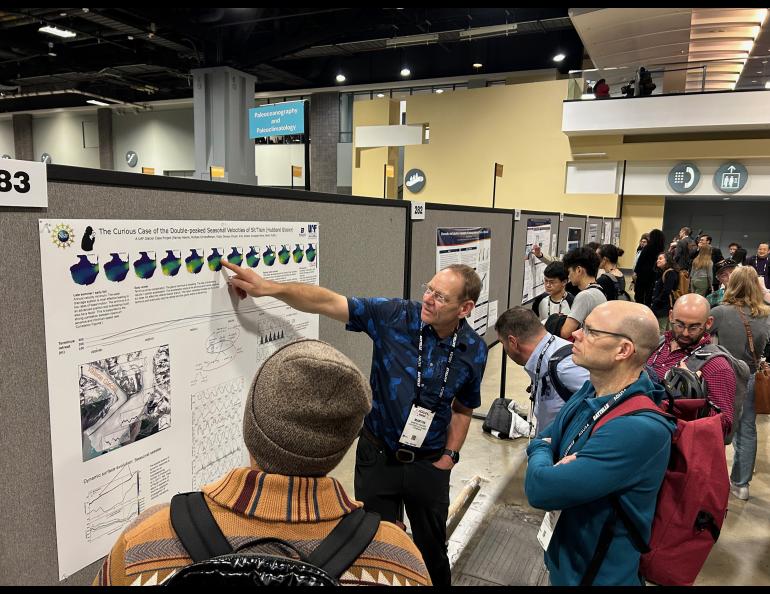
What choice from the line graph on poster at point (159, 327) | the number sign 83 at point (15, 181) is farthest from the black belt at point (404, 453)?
the number sign 83 at point (15, 181)

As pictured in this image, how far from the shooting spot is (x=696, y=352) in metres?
2.17

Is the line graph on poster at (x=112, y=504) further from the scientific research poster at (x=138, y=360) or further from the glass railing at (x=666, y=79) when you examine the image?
the glass railing at (x=666, y=79)

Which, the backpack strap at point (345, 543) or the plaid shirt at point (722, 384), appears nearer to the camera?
the backpack strap at point (345, 543)

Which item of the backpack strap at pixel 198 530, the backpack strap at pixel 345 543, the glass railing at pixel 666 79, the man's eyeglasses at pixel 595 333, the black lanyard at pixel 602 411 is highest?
the glass railing at pixel 666 79

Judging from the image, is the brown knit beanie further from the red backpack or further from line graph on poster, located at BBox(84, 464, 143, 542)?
the red backpack

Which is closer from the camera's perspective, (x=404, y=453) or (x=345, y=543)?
(x=345, y=543)

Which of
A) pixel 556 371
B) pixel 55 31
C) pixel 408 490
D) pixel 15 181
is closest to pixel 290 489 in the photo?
pixel 15 181

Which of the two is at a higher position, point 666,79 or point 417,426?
point 666,79

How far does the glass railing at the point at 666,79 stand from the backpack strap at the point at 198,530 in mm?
12319

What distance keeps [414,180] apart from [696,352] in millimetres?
12156

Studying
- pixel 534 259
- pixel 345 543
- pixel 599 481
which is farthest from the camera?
pixel 534 259

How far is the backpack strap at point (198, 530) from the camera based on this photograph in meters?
0.63

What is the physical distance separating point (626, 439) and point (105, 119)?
2078cm

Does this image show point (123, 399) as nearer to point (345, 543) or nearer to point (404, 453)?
point (345, 543)
